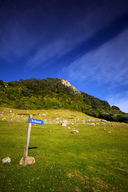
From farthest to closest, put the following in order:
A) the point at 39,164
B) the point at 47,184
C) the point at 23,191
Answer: the point at 39,164 < the point at 47,184 < the point at 23,191

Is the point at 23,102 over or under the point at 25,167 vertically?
over

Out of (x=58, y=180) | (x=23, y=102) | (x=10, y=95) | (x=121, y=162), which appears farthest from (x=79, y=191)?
(x=10, y=95)

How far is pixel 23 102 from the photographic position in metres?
52.5

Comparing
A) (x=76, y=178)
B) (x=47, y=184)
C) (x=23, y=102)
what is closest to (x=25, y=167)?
(x=47, y=184)

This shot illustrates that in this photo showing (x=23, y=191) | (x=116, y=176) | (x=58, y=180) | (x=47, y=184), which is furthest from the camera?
(x=116, y=176)

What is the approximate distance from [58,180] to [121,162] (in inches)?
222

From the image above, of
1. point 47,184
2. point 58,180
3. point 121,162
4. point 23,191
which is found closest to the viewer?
point 23,191

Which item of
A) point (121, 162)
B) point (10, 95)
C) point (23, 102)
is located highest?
point (10, 95)

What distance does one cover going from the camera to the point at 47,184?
4.85 meters

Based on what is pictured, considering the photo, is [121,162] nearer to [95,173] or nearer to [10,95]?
[95,173]

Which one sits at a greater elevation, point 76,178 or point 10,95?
point 10,95

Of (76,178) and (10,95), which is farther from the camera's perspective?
(10,95)

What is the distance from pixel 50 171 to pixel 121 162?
592cm

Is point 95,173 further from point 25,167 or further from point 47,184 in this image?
point 25,167
